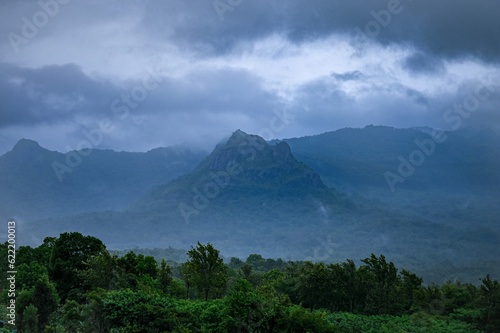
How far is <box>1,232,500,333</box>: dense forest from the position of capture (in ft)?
112

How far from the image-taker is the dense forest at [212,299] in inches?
1348

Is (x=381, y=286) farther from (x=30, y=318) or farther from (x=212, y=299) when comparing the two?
(x=30, y=318)

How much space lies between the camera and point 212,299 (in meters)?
48.8

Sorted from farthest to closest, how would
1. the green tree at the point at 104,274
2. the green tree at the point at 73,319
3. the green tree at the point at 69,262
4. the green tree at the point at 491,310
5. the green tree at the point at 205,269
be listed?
1. the green tree at the point at 69,262
2. the green tree at the point at 205,269
3. the green tree at the point at 104,274
4. the green tree at the point at 491,310
5. the green tree at the point at 73,319

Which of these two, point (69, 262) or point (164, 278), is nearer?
point (164, 278)

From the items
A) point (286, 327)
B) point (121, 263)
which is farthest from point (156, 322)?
point (121, 263)

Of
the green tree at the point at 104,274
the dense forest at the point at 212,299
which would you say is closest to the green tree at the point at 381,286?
the dense forest at the point at 212,299

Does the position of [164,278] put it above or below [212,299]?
above

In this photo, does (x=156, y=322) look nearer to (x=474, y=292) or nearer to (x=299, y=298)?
(x=299, y=298)

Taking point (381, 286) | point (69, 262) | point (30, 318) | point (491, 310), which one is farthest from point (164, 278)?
point (491, 310)

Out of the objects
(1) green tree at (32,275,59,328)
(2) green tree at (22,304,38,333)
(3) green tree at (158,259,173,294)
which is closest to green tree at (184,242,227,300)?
(3) green tree at (158,259,173,294)

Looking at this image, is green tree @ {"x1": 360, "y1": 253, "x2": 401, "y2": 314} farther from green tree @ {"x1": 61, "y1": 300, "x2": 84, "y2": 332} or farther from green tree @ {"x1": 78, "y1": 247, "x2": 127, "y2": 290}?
green tree @ {"x1": 61, "y1": 300, "x2": 84, "y2": 332}

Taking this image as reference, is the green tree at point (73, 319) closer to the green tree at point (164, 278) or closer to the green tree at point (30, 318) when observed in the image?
the green tree at point (30, 318)

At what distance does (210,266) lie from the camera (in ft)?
160
